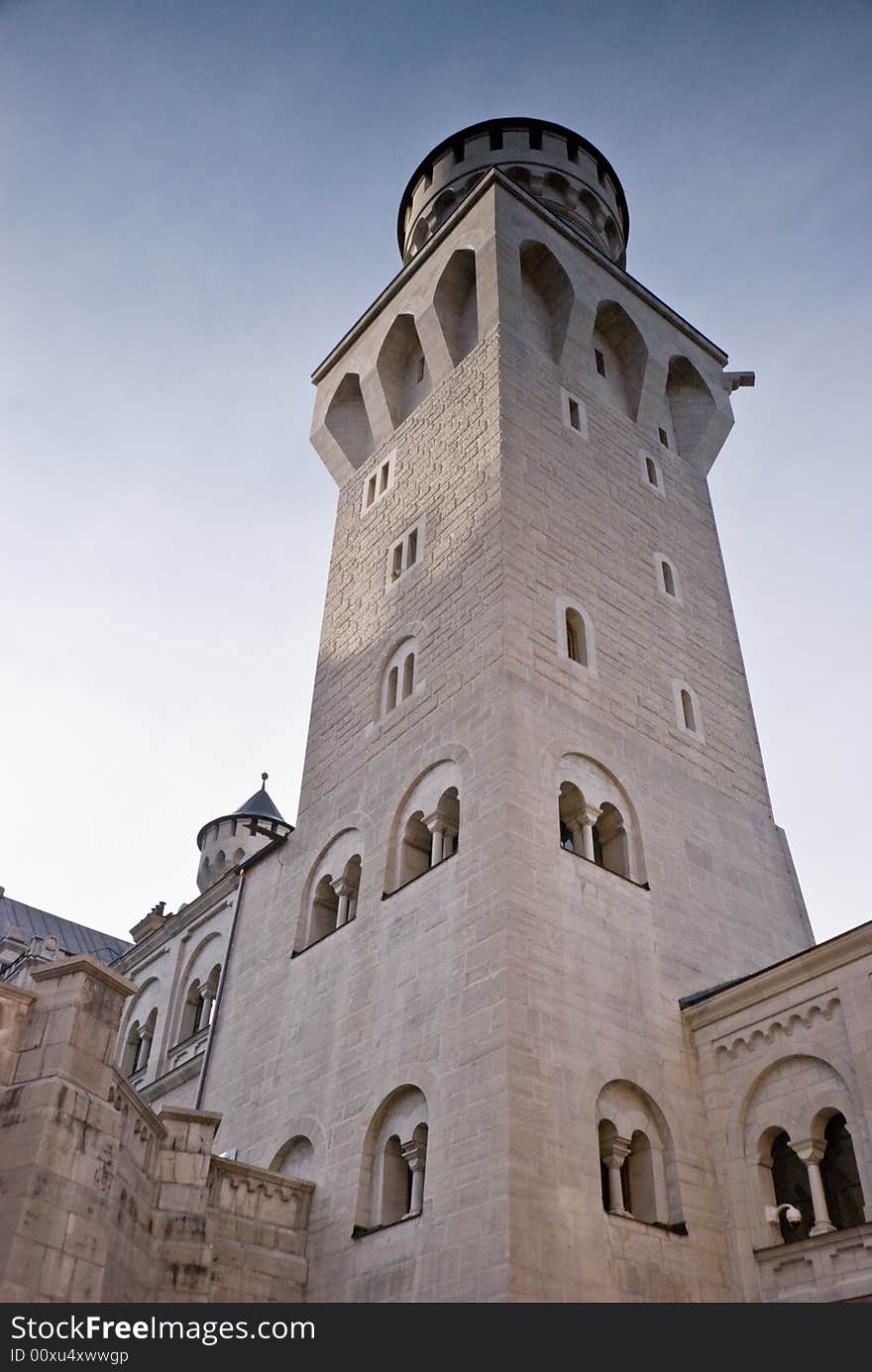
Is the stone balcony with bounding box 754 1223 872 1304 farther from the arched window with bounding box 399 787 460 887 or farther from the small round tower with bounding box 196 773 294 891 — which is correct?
the small round tower with bounding box 196 773 294 891

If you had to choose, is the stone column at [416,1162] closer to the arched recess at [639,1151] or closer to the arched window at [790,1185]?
the arched recess at [639,1151]

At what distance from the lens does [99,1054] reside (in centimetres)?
1172

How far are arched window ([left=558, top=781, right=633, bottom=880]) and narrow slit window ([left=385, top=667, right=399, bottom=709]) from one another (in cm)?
422

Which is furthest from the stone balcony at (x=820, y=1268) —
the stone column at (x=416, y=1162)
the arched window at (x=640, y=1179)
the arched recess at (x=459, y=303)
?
the arched recess at (x=459, y=303)

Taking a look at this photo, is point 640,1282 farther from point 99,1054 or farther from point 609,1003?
point 99,1054

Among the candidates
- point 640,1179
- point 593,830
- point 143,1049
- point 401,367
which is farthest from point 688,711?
point 143,1049

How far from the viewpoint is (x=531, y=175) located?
98.5ft

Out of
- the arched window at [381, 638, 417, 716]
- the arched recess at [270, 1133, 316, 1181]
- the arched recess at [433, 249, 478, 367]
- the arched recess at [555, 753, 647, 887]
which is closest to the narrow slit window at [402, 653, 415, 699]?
the arched window at [381, 638, 417, 716]

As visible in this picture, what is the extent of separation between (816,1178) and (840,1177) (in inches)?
31.4

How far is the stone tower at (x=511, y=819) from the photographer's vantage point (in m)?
14.1

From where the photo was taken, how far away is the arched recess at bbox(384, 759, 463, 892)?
17.7 meters

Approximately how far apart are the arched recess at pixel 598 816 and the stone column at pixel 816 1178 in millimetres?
4425
